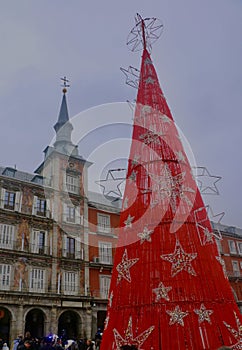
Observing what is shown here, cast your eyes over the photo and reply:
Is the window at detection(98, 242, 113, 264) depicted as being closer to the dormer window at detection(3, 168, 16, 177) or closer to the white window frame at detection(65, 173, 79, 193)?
the white window frame at detection(65, 173, 79, 193)

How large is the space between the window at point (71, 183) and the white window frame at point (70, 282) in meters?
7.15

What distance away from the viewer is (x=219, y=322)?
698 centimetres

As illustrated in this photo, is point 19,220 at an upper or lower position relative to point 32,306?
upper

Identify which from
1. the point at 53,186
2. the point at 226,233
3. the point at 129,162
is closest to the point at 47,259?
the point at 53,186

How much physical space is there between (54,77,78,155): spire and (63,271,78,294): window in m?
11.0

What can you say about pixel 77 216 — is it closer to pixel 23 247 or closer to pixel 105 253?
pixel 105 253

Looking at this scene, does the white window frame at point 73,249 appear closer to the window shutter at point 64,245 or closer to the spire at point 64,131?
the window shutter at point 64,245

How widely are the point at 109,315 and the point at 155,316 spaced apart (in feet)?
4.34

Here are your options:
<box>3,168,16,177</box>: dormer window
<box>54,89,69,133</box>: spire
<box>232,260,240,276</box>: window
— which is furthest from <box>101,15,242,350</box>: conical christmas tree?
<box>232,260,240,276</box>: window

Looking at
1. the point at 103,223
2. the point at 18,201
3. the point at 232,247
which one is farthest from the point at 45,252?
the point at 232,247

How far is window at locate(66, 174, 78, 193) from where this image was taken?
1163 inches

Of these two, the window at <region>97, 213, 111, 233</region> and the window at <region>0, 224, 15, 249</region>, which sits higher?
the window at <region>97, 213, 111, 233</region>

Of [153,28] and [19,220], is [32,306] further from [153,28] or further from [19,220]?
[153,28]

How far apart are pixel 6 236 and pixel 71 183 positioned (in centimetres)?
753
